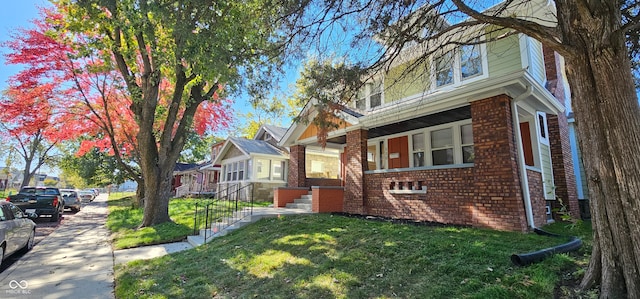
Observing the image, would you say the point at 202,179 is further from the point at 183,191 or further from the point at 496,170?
the point at 496,170

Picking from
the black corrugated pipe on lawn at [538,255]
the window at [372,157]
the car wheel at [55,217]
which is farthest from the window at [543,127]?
the car wheel at [55,217]

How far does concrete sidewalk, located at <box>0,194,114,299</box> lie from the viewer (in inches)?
193

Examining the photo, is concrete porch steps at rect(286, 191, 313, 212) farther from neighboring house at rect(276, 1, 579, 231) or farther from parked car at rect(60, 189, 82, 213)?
parked car at rect(60, 189, 82, 213)

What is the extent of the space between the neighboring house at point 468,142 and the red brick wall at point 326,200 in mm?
35

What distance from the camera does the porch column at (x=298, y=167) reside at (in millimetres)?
13039

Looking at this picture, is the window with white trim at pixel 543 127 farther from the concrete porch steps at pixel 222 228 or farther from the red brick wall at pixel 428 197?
the concrete porch steps at pixel 222 228

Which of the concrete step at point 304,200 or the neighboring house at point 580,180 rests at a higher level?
the neighboring house at point 580,180

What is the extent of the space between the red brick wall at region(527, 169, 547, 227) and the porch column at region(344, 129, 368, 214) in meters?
4.56

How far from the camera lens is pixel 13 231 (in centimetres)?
667

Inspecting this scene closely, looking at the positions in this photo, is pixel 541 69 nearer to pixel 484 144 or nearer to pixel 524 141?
pixel 524 141

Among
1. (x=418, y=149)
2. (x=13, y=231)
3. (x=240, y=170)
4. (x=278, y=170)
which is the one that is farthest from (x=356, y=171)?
(x=240, y=170)

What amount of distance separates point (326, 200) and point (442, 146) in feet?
14.0

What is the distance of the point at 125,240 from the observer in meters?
8.89

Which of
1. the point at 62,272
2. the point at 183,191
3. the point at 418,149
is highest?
the point at 418,149
